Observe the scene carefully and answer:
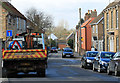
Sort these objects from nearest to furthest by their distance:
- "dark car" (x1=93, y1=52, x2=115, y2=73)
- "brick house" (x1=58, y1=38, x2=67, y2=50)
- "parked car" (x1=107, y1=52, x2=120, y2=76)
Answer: "parked car" (x1=107, y1=52, x2=120, y2=76) < "dark car" (x1=93, y1=52, x2=115, y2=73) < "brick house" (x1=58, y1=38, x2=67, y2=50)

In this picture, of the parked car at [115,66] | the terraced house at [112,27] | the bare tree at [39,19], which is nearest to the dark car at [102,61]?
the parked car at [115,66]

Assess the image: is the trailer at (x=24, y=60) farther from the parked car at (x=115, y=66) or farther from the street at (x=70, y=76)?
the parked car at (x=115, y=66)

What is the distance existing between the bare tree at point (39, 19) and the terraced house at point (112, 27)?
2425 centimetres

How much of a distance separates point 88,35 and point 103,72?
42.8m

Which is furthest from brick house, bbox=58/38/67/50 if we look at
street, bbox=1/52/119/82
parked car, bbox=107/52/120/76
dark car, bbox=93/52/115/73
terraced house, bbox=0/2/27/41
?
parked car, bbox=107/52/120/76

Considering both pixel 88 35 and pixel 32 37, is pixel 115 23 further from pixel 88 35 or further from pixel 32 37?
pixel 88 35

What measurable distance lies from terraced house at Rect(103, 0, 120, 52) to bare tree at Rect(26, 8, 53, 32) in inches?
955

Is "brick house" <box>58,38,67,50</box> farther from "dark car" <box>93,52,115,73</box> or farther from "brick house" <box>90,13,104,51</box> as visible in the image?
"dark car" <box>93,52,115,73</box>

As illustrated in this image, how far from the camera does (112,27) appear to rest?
3741cm

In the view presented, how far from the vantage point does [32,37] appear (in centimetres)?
1836

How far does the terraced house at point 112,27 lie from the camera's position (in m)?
35.0

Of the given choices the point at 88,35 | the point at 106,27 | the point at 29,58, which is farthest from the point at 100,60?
the point at 88,35

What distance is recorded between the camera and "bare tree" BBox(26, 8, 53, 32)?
63.3m

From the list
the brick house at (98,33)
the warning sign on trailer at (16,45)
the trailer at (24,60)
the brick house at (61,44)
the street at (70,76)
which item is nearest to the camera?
the street at (70,76)
